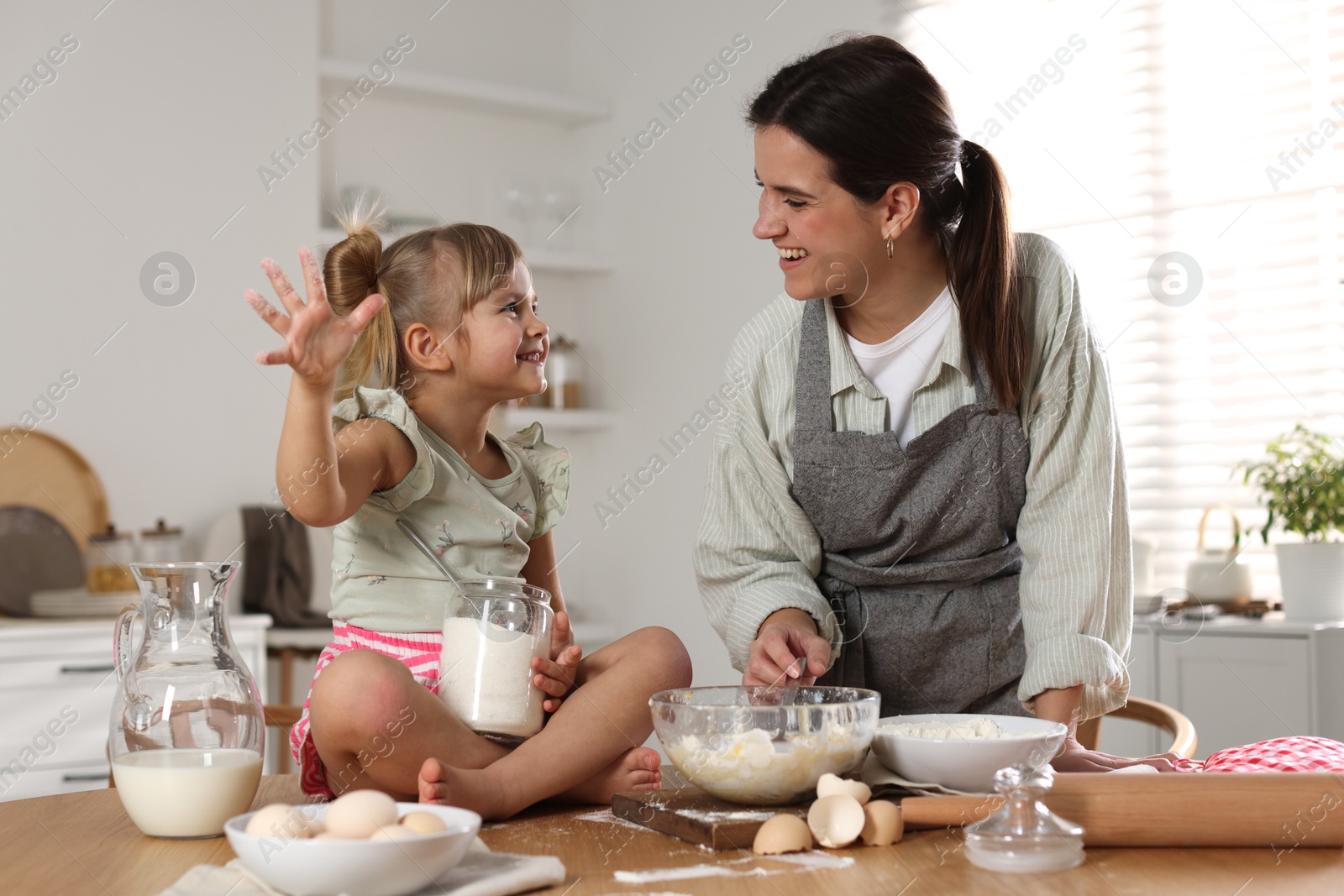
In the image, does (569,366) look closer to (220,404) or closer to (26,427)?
(220,404)

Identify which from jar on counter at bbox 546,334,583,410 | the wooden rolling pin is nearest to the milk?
the wooden rolling pin

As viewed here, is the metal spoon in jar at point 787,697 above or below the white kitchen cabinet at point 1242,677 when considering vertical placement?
above

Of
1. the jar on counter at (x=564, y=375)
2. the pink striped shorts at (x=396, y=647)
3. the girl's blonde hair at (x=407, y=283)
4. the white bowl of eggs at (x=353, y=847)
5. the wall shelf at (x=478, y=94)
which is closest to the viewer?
the white bowl of eggs at (x=353, y=847)

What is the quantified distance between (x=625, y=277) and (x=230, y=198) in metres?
1.13

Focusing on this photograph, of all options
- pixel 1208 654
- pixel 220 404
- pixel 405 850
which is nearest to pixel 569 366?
pixel 220 404

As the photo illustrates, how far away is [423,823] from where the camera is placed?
2.19ft

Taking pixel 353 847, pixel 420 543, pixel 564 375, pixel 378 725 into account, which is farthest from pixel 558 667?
pixel 564 375

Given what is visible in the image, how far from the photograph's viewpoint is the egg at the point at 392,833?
649 millimetres

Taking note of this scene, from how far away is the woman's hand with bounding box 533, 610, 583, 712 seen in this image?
3.27ft

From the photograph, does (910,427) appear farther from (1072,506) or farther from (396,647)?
(396,647)

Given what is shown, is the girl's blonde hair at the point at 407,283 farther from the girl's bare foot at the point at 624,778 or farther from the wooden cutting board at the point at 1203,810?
the wooden cutting board at the point at 1203,810

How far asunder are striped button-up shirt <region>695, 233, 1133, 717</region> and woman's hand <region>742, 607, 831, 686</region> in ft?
0.42

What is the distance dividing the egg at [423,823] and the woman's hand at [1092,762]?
1.76 ft

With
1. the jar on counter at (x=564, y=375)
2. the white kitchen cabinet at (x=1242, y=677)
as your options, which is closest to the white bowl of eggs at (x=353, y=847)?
the white kitchen cabinet at (x=1242, y=677)
